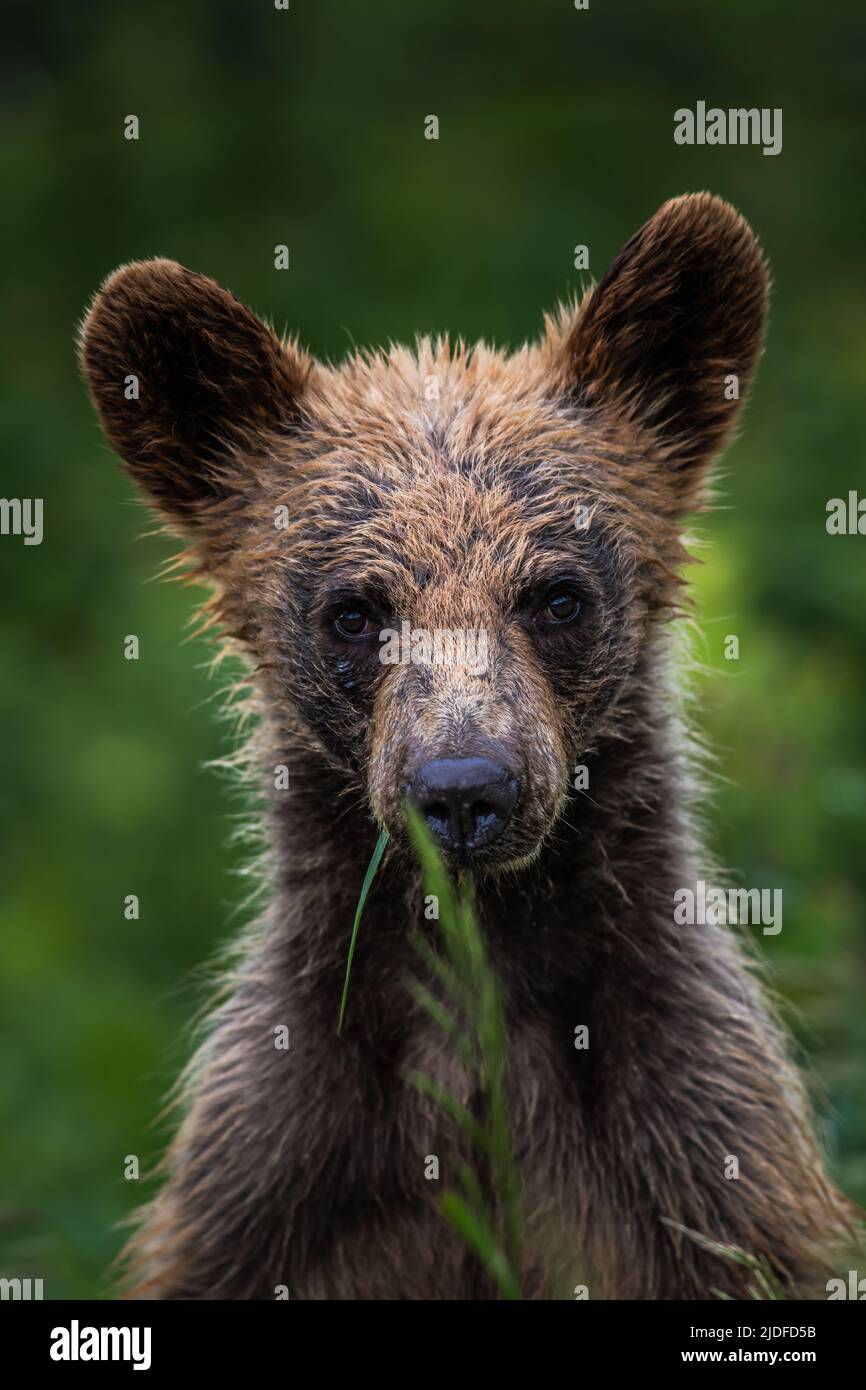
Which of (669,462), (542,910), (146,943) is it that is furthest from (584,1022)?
(146,943)

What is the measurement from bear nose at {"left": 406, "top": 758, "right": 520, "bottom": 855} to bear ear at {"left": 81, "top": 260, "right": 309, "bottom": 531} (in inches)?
63.8

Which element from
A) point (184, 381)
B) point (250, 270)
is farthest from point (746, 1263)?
point (250, 270)

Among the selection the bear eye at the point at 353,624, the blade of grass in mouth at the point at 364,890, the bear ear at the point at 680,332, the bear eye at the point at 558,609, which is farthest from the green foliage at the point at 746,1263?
the bear ear at the point at 680,332

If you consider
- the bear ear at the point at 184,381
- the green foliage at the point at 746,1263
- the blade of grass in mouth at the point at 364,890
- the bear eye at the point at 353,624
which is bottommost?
the green foliage at the point at 746,1263

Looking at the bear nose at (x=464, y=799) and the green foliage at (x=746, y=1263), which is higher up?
the bear nose at (x=464, y=799)

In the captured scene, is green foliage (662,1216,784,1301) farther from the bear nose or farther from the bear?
the bear nose

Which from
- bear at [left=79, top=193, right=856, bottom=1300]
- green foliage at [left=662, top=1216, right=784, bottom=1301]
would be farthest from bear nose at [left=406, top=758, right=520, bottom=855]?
green foliage at [left=662, top=1216, right=784, bottom=1301]

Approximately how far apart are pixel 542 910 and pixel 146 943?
521 centimetres

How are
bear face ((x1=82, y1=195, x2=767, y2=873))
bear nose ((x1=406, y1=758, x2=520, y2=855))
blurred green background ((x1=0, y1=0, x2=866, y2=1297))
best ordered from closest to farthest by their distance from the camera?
1. bear nose ((x1=406, y1=758, x2=520, y2=855))
2. bear face ((x1=82, y1=195, x2=767, y2=873))
3. blurred green background ((x1=0, y1=0, x2=866, y2=1297))

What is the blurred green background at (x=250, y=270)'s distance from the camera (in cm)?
1009

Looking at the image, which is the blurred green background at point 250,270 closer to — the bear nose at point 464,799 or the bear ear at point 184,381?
the bear ear at point 184,381

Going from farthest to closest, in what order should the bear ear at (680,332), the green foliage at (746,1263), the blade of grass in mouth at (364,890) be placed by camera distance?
the bear ear at (680,332), the blade of grass in mouth at (364,890), the green foliage at (746,1263)

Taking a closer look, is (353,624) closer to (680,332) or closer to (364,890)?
(364,890)

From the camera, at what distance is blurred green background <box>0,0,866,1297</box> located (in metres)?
10.1
